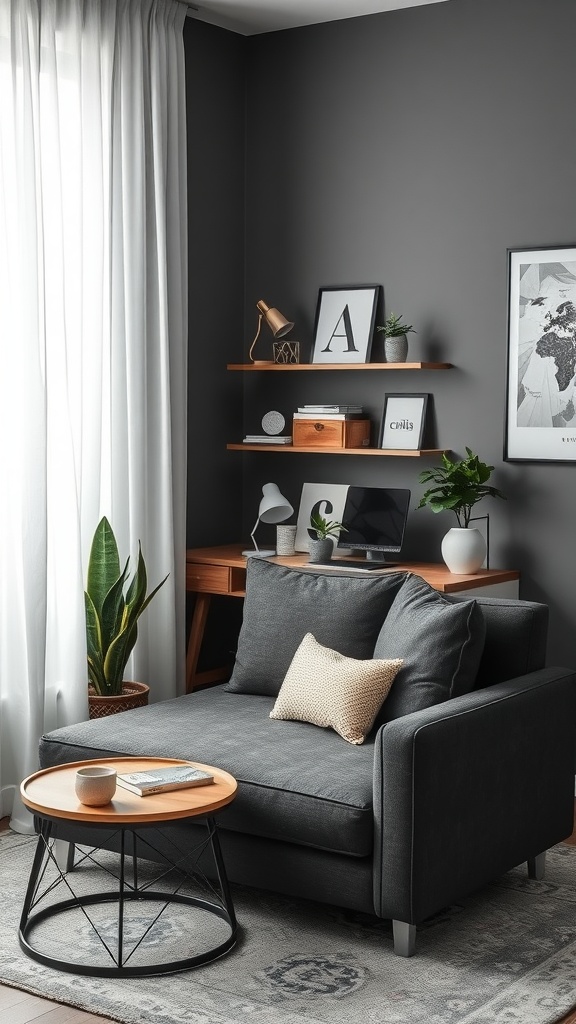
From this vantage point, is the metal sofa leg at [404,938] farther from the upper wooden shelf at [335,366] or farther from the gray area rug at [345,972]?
the upper wooden shelf at [335,366]

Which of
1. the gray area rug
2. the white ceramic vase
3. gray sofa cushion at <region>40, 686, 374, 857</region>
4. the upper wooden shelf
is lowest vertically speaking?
the gray area rug

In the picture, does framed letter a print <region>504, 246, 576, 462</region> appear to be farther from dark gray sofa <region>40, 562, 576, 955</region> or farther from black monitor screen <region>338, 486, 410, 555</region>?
dark gray sofa <region>40, 562, 576, 955</region>

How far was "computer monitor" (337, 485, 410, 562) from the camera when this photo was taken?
189 inches

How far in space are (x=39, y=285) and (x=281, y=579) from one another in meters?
1.25

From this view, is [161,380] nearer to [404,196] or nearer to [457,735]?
[404,196]

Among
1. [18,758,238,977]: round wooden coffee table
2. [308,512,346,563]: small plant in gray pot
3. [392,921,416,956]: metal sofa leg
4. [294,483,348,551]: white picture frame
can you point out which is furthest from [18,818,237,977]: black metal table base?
[294,483,348,551]: white picture frame

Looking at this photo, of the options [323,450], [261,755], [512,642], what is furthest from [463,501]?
[261,755]

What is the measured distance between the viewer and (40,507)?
413cm

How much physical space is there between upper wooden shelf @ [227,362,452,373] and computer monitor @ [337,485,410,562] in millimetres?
471

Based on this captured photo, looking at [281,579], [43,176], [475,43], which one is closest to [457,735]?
[281,579]

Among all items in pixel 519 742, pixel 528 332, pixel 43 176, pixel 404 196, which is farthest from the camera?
pixel 404 196

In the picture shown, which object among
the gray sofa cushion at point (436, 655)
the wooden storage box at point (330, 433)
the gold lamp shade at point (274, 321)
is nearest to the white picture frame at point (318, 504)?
the wooden storage box at point (330, 433)

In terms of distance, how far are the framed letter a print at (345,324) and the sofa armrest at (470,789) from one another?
190cm

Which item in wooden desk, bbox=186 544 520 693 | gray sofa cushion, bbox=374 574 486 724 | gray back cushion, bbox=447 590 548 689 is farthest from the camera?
wooden desk, bbox=186 544 520 693
